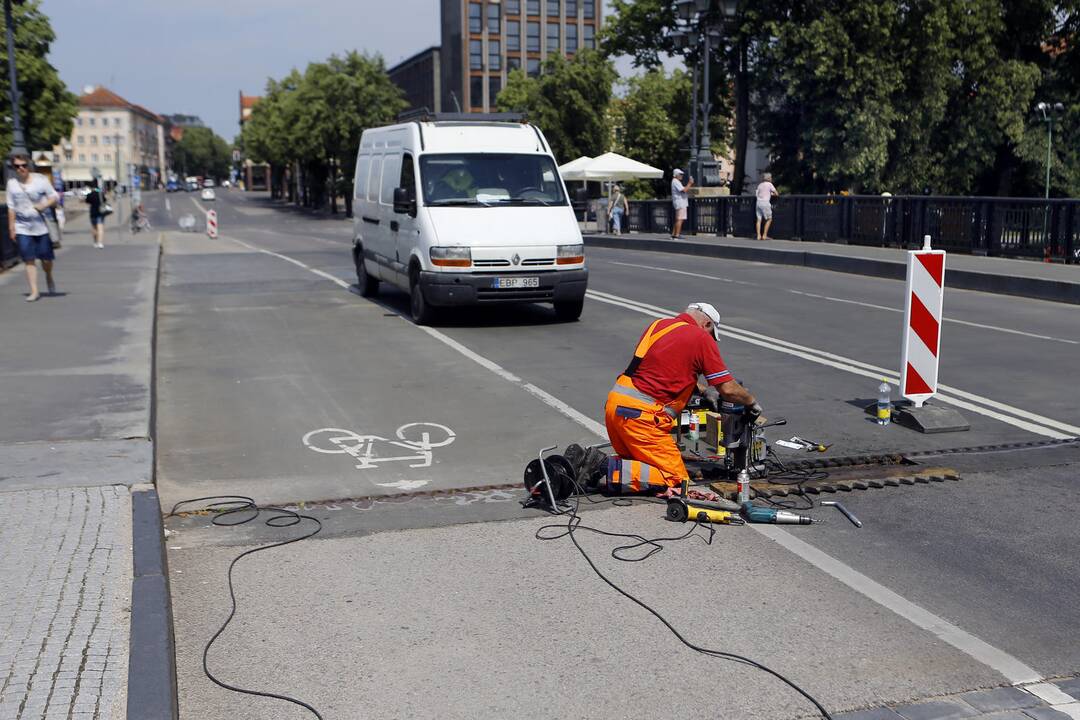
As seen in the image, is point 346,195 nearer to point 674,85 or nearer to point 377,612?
point 674,85

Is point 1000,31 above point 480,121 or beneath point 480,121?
above

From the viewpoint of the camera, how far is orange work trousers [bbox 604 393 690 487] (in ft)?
20.4

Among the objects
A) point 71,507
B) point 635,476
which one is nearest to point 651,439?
point 635,476

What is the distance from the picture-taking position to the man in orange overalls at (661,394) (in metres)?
6.21

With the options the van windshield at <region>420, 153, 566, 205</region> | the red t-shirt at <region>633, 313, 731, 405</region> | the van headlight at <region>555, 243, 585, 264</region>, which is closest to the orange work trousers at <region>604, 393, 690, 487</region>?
the red t-shirt at <region>633, 313, 731, 405</region>

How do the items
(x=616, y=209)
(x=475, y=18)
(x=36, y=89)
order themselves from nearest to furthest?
(x=616, y=209), (x=36, y=89), (x=475, y=18)

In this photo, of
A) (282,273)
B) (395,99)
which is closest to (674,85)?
(395,99)

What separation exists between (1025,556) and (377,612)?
306 centimetres

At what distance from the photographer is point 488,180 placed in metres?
14.1

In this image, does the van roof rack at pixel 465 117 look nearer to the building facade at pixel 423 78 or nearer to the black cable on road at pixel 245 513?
the black cable on road at pixel 245 513

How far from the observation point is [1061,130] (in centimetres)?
4362

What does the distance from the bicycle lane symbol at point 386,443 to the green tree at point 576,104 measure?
202 feet

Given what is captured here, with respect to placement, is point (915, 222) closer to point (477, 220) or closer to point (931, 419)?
point (477, 220)

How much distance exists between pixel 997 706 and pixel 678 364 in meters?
2.82
